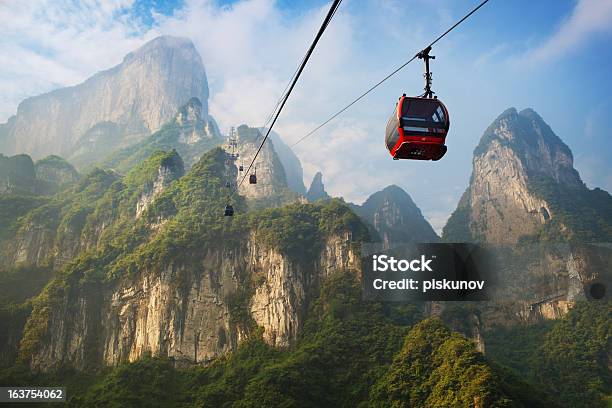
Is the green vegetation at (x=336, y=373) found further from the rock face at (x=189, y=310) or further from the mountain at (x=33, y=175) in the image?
the mountain at (x=33, y=175)

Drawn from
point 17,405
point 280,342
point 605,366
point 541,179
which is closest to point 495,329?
point 605,366

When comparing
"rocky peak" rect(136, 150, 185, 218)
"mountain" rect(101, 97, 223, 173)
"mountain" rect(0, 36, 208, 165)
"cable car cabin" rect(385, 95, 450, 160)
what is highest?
"mountain" rect(0, 36, 208, 165)

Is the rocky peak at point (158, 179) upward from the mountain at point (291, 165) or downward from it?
downward

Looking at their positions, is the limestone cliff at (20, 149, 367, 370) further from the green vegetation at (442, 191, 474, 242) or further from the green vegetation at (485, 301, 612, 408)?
the green vegetation at (442, 191, 474, 242)

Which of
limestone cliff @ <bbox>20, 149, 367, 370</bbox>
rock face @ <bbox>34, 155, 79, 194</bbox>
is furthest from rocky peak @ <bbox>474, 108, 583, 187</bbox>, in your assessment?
rock face @ <bbox>34, 155, 79, 194</bbox>

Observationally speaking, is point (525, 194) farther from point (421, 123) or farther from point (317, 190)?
point (421, 123)

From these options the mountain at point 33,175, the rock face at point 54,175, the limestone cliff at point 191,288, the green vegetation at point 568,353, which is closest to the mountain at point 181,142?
the rock face at point 54,175
